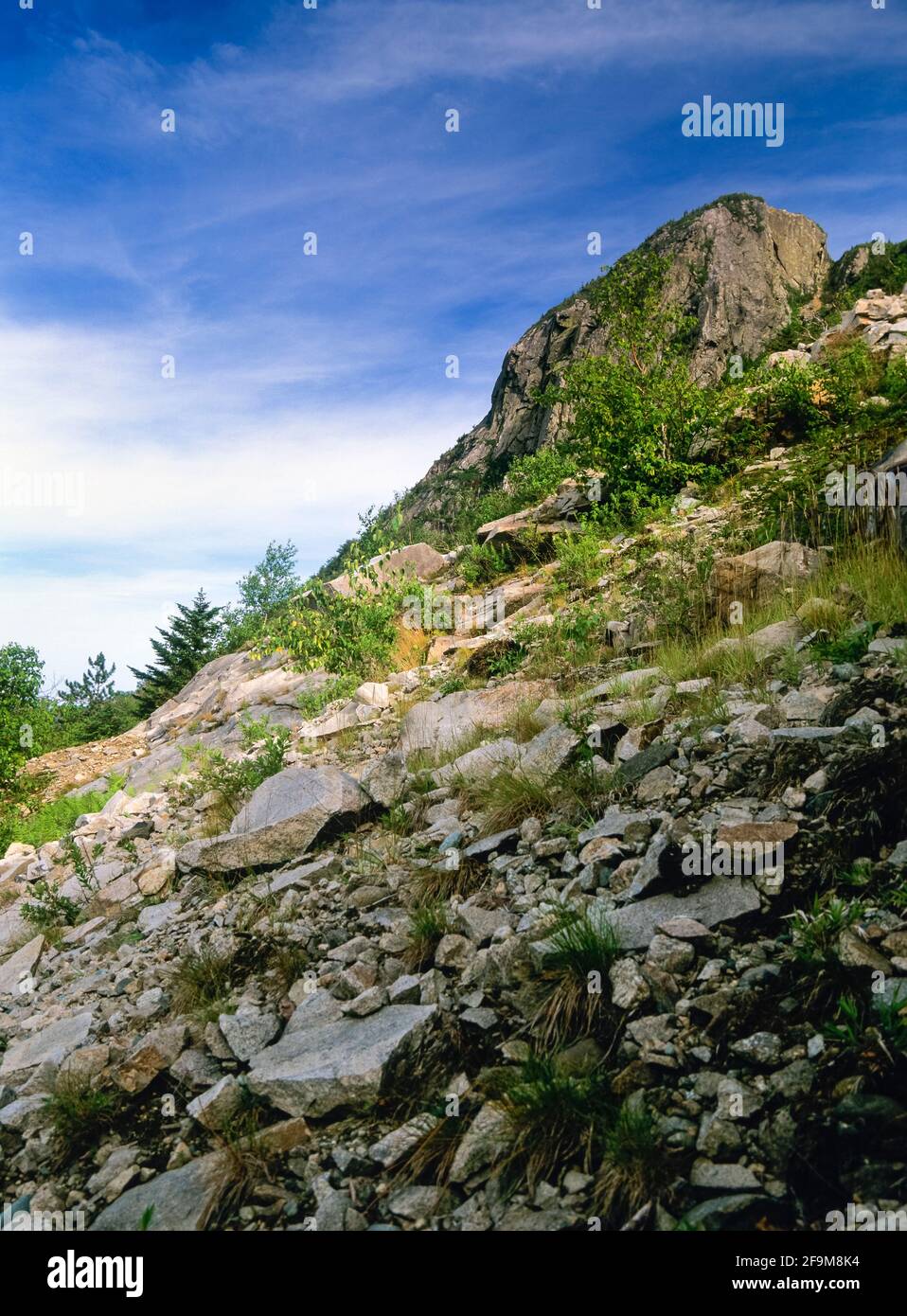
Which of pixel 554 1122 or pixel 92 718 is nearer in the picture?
pixel 554 1122

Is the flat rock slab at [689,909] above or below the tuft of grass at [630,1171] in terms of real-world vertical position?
above

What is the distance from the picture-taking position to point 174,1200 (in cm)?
243

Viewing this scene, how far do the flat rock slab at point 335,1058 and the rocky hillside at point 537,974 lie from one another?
0.04ft

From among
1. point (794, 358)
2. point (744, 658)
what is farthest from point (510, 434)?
point (744, 658)

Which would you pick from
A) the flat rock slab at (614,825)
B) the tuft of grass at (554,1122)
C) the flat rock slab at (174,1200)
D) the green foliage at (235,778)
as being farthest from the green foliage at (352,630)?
the tuft of grass at (554,1122)

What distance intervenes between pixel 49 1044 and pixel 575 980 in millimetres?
3128

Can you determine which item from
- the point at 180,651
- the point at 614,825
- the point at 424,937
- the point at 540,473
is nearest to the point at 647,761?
the point at 614,825

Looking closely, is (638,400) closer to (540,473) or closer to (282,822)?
(540,473)

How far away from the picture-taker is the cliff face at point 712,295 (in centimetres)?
6700

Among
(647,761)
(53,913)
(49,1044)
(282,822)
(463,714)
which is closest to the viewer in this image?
(49,1044)

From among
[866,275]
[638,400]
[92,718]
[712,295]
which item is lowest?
[92,718]

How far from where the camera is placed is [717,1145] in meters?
2.00

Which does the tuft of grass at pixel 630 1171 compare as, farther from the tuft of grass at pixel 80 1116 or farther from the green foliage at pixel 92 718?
the green foliage at pixel 92 718
